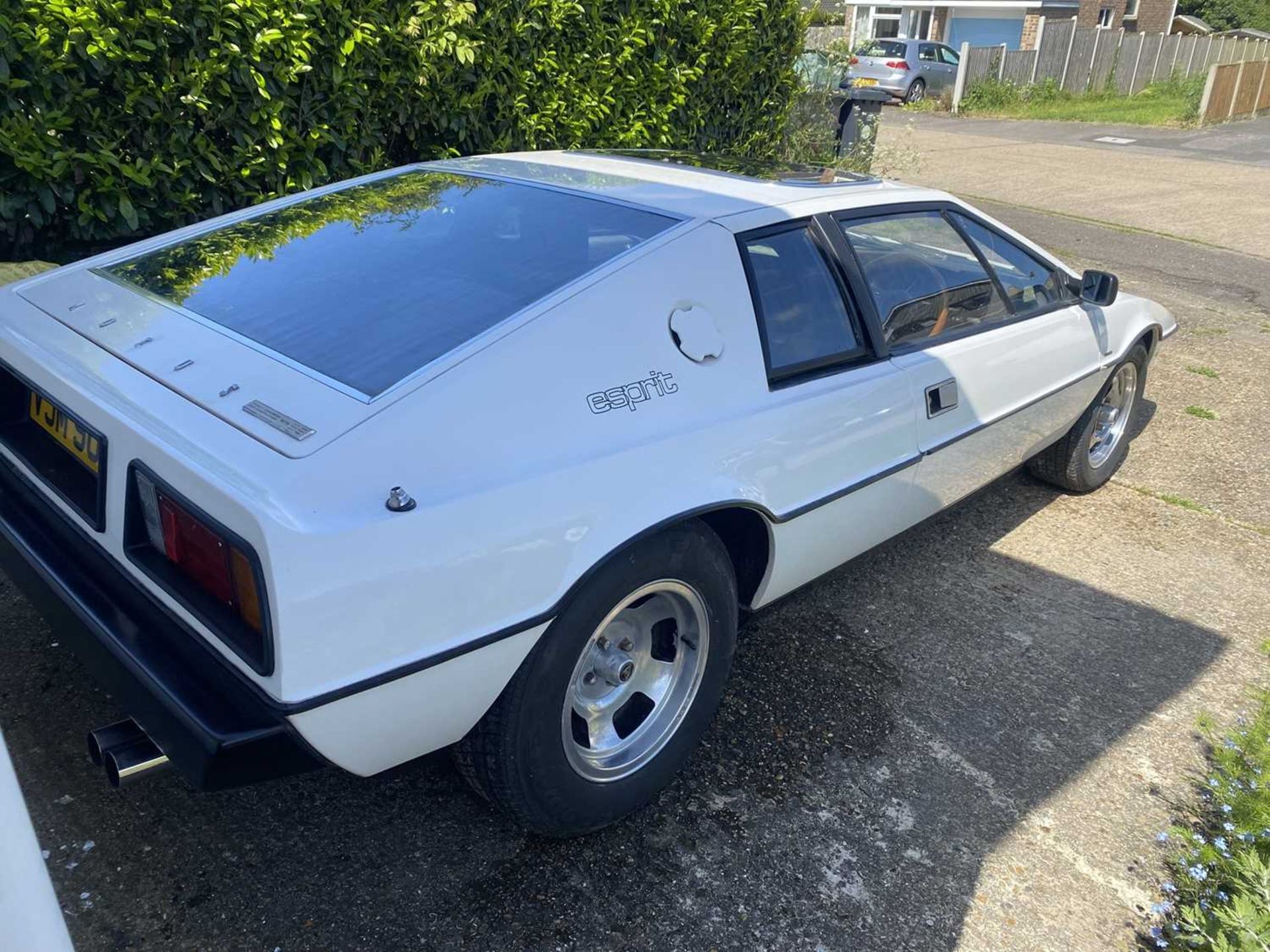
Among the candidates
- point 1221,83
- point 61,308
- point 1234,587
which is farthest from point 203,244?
point 1221,83

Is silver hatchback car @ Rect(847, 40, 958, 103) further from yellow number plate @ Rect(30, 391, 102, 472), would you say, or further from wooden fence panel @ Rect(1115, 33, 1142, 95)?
yellow number plate @ Rect(30, 391, 102, 472)

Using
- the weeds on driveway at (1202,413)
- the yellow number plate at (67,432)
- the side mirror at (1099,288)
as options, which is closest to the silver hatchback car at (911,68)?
the weeds on driveway at (1202,413)

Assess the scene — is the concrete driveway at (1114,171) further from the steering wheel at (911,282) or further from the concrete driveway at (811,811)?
the concrete driveway at (811,811)

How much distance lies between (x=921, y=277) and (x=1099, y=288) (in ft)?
3.61

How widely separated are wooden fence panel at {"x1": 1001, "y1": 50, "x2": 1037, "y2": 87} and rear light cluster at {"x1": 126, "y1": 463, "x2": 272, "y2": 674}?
2735 cm

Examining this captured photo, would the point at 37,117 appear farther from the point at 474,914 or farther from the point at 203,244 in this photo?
the point at 474,914

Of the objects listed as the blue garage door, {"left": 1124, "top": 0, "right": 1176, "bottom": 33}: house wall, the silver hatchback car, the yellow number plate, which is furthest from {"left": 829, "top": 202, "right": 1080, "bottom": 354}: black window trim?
{"left": 1124, "top": 0, "right": 1176, "bottom": 33}: house wall

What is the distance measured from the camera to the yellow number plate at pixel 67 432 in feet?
7.13

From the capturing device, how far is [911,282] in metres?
3.28

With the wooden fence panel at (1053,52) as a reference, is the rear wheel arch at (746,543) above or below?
below

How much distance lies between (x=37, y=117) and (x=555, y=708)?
3405 mm

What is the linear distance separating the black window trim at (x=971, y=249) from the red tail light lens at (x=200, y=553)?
1940mm

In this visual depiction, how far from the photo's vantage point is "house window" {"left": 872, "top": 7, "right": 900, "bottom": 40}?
36969 millimetres

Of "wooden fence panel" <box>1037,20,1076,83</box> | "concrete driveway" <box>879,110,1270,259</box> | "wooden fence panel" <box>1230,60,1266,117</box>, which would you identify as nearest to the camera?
"concrete driveway" <box>879,110,1270,259</box>
